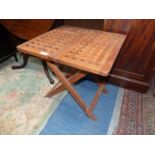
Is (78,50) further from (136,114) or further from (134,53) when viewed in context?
(136,114)

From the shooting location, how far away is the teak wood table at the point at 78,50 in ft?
3.00

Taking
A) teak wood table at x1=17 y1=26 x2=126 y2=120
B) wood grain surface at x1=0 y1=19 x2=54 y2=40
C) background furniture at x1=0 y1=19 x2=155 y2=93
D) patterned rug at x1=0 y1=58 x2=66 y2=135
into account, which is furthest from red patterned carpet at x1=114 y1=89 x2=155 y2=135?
wood grain surface at x1=0 y1=19 x2=54 y2=40

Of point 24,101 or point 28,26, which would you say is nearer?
point 24,101

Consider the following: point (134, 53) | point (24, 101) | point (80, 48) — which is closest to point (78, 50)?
point (80, 48)

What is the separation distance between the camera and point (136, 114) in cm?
137

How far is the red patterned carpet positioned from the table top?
0.61 m

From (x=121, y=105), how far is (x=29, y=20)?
1197 mm

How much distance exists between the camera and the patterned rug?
47.9 inches

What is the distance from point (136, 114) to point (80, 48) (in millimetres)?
789

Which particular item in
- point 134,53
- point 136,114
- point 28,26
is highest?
point 28,26

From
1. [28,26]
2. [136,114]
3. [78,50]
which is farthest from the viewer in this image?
[28,26]

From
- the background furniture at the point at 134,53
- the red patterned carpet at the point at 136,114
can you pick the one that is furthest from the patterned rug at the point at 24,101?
the red patterned carpet at the point at 136,114

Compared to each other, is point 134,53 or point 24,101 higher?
point 134,53

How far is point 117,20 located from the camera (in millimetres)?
1276
